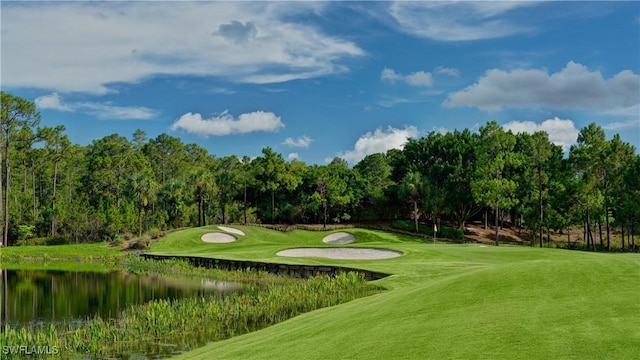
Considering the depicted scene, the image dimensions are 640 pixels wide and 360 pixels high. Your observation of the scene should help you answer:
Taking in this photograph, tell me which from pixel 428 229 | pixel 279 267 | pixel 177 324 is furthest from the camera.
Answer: pixel 428 229

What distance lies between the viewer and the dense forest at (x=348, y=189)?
5422cm

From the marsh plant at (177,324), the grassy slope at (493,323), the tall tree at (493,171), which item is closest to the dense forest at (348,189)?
the tall tree at (493,171)

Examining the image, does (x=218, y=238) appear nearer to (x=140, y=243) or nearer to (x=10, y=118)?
(x=140, y=243)

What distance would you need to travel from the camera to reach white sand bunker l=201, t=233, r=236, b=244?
2184 inches

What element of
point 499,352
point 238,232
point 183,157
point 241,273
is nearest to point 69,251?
point 238,232

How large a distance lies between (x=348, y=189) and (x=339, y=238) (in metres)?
21.1

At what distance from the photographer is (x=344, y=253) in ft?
129

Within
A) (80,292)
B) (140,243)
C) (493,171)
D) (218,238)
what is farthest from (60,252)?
(493,171)

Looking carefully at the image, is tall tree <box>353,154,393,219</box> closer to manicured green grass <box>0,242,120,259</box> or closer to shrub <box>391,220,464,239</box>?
shrub <box>391,220,464,239</box>

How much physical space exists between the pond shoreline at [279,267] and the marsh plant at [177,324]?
7.70 ft

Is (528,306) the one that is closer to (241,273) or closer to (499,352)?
(499,352)

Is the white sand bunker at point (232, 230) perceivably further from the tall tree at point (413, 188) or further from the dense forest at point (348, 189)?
the tall tree at point (413, 188)

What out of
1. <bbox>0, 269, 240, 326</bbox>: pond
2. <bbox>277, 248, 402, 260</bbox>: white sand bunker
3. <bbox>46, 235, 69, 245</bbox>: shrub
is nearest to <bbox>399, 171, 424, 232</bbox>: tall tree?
<bbox>277, 248, 402, 260</bbox>: white sand bunker

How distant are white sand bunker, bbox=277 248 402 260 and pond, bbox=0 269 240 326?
987 cm
